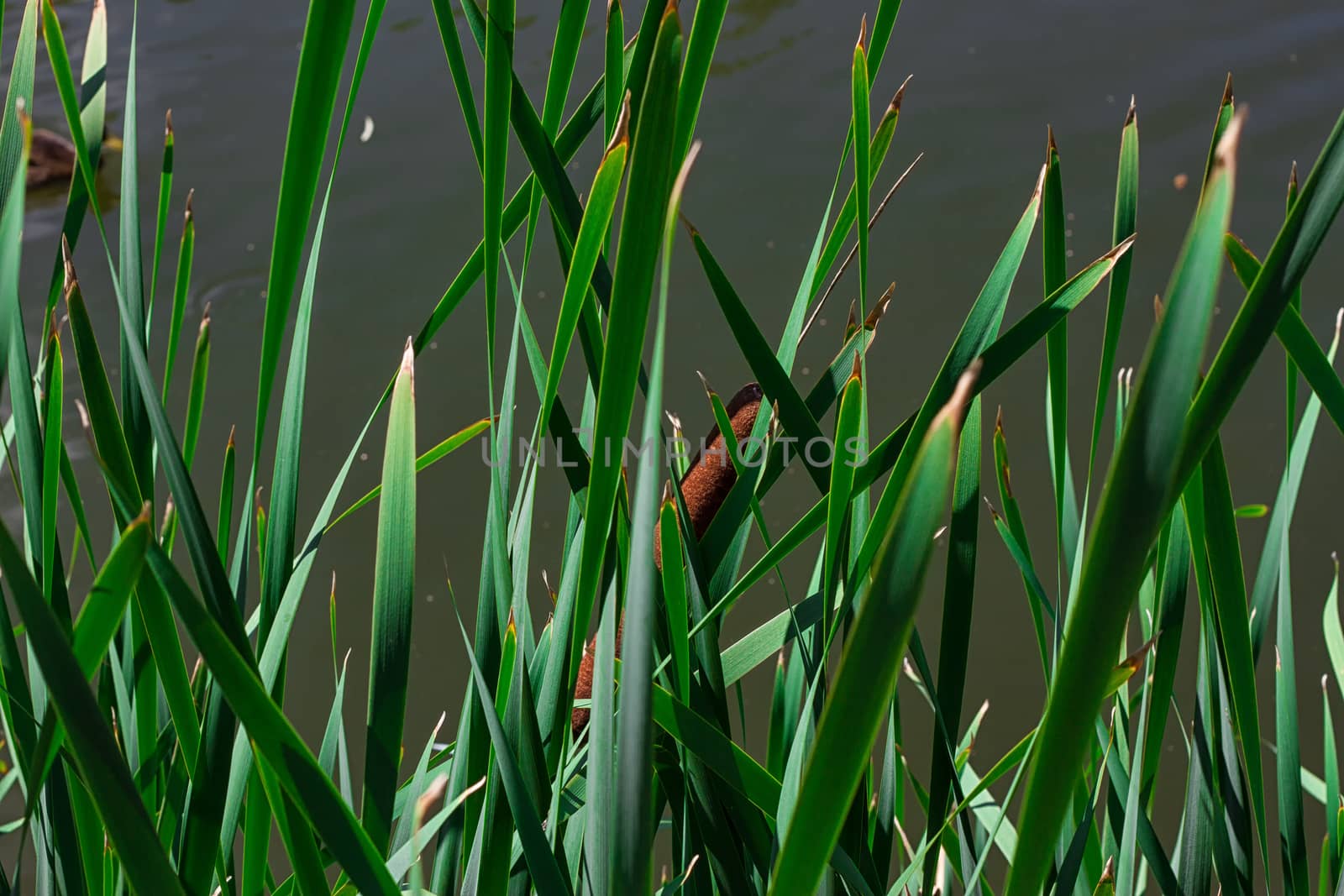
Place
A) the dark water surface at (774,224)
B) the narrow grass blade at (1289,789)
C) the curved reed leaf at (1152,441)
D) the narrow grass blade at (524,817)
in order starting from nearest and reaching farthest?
the curved reed leaf at (1152,441) → the narrow grass blade at (524,817) → the narrow grass blade at (1289,789) → the dark water surface at (774,224)

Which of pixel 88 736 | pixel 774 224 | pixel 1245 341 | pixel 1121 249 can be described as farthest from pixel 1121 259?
pixel 774 224

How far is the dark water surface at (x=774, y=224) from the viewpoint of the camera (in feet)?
3.95

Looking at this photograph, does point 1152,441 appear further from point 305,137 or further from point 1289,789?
point 1289,789

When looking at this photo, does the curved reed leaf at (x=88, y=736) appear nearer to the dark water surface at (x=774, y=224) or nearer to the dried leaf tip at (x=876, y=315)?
the dried leaf tip at (x=876, y=315)

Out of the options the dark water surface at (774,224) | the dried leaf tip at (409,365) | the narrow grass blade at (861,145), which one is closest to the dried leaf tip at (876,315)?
the narrow grass blade at (861,145)

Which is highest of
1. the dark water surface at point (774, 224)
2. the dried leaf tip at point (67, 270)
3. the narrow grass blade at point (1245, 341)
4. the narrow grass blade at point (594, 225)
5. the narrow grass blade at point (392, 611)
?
the dried leaf tip at point (67, 270)

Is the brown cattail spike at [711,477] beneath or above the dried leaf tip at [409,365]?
beneath

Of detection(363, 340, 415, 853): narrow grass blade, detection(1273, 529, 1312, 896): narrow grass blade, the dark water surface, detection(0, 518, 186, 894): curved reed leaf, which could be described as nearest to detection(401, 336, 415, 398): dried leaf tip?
detection(363, 340, 415, 853): narrow grass blade

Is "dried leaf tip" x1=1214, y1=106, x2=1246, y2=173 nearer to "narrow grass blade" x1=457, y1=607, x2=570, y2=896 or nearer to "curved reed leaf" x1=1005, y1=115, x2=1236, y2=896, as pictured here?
"curved reed leaf" x1=1005, y1=115, x2=1236, y2=896

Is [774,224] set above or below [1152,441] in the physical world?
below

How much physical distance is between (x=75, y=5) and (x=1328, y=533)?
2.17 m

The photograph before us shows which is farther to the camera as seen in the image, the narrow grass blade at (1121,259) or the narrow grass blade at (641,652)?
the narrow grass blade at (1121,259)

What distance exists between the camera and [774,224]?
4.74ft

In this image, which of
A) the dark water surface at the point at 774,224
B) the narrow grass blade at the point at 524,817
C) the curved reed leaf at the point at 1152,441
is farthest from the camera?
the dark water surface at the point at 774,224
